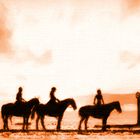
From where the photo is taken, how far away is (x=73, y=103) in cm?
3209

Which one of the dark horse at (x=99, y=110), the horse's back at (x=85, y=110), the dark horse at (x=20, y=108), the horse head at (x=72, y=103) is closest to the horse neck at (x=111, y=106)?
the dark horse at (x=99, y=110)

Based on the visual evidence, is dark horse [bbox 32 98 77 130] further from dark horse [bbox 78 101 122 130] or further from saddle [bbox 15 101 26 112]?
saddle [bbox 15 101 26 112]

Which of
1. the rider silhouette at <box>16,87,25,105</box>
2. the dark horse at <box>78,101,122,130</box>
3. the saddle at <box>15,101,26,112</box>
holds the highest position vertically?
the rider silhouette at <box>16,87,25,105</box>

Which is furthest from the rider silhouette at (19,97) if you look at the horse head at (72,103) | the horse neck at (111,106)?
the horse neck at (111,106)

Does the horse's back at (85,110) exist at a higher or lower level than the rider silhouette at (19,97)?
lower

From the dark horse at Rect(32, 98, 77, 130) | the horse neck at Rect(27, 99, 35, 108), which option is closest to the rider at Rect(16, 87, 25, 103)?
the horse neck at Rect(27, 99, 35, 108)

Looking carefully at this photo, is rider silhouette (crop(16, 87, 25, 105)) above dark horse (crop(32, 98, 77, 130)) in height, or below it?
above

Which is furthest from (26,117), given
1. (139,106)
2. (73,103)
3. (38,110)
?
(139,106)

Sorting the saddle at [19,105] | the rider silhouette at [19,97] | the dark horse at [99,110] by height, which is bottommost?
the dark horse at [99,110]

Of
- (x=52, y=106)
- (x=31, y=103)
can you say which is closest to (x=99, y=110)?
(x=52, y=106)

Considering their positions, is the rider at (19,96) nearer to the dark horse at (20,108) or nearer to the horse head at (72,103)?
the dark horse at (20,108)

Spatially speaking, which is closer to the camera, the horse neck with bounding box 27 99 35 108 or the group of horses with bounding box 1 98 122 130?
the group of horses with bounding box 1 98 122 130

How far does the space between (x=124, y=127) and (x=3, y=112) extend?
8.90 m

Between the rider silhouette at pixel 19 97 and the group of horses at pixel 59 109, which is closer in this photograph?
the rider silhouette at pixel 19 97
